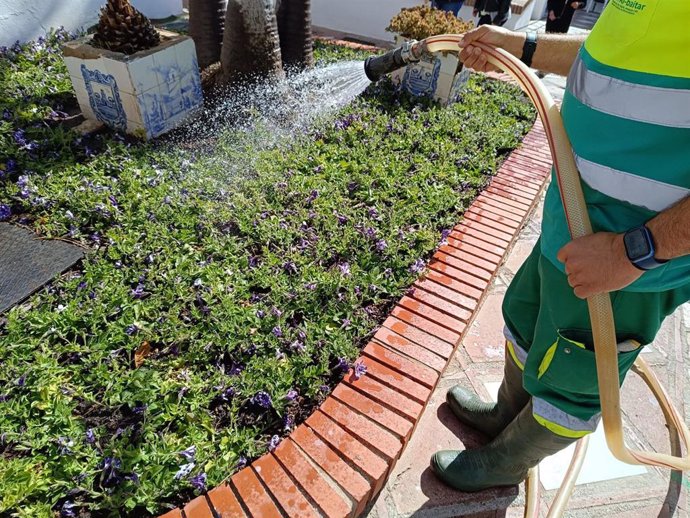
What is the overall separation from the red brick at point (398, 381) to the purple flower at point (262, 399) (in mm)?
484

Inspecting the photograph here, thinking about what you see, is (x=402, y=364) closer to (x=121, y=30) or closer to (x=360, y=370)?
(x=360, y=370)

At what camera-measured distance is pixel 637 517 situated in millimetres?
2170

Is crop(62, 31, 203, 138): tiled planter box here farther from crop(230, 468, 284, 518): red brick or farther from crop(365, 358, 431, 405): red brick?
crop(230, 468, 284, 518): red brick

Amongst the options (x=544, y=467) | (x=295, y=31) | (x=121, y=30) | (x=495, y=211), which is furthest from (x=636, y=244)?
(x=295, y=31)

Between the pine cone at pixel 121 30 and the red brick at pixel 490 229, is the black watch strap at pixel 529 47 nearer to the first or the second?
the red brick at pixel 490 229

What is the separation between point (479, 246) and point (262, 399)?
1824 millimetres

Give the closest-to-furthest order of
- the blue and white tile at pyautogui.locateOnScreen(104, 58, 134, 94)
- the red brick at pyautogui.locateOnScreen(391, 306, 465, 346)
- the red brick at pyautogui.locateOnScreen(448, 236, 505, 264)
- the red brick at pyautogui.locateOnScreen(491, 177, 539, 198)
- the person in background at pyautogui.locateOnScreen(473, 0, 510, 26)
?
the red brick at pyautogui.locateOnScreen(391, 306, 465, 346)
the red brick at pyautogui.locateOnScreen(448, 236, 505, 264)
the blue and white tile at pyautogui.locateOnScreen(104, 58, 134, 94)
the red brick at pyautogui.locateOnScreen(491, 177, 539, 198)
the person in background at pyautogui.locateOnScreen(473, 0, 510, 26)

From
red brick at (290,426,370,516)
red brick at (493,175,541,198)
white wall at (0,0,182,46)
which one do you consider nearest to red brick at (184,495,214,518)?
red brick at (290,426,370,516)

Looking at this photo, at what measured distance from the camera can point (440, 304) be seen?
8.97ft

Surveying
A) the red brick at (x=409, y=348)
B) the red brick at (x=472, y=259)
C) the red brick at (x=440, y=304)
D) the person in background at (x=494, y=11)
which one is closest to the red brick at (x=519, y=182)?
the red brick at (x=472, y=259)

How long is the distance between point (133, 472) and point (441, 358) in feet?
4.71

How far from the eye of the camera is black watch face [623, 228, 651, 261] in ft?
4.12

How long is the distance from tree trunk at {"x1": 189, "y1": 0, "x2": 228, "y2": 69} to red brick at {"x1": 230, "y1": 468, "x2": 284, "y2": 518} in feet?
14.9

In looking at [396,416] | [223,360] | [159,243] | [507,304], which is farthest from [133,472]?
[507,304]
